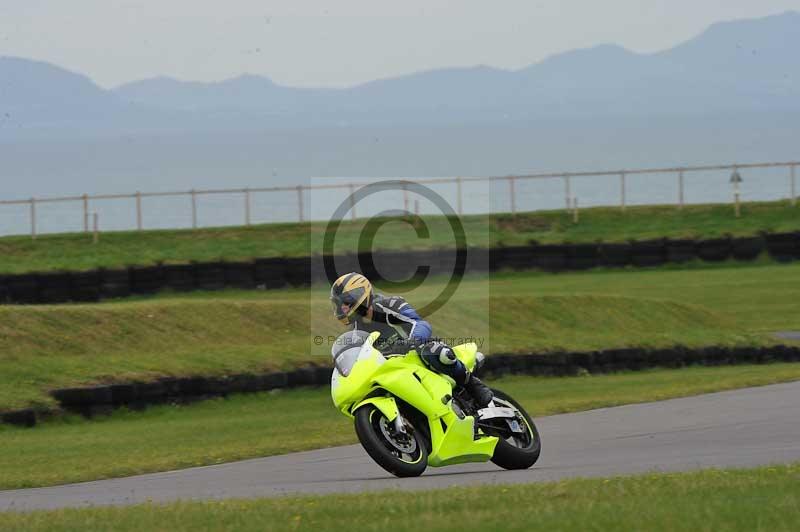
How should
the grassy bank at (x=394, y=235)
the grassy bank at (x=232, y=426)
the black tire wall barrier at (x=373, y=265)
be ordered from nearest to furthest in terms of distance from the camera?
1. the grassy bank at (x=232, y=426)
2. the black tire wall barrier at (x=373, y=265)
3. the grassy bank at (x=394, y=235)

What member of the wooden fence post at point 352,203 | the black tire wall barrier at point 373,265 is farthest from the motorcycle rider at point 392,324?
the wooden fence post at point 352,203

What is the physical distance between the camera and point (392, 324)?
11133 millimetres

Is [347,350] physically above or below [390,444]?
above

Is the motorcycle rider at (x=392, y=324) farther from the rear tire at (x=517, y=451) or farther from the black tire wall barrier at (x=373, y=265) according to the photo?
the black tire wall barrier at (x=373, y=265)

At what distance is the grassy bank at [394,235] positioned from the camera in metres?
Result: 39.0

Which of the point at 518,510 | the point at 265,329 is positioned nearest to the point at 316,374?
the point at 265,329

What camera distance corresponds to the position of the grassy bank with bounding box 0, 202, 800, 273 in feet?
128

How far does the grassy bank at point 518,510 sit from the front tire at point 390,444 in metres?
1.09

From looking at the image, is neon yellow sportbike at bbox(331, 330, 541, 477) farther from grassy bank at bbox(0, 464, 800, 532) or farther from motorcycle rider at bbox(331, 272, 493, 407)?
grassy bank at bbox(0, 464, 800, 532)

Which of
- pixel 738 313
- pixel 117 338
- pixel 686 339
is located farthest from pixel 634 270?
pixel 117 338

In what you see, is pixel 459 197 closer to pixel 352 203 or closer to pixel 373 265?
pixel 352 203

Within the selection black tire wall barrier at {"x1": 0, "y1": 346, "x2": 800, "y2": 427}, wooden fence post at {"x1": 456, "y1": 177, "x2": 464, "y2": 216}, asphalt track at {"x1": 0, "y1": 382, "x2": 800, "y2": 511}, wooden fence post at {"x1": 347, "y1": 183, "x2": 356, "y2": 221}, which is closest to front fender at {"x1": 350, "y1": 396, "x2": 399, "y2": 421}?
asphalt track at {"x1": 0, "y1": 382, "x2": 800, "y2": 511}

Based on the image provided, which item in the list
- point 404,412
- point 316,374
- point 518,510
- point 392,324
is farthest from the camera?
point 316,374

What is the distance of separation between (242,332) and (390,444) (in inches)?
532
